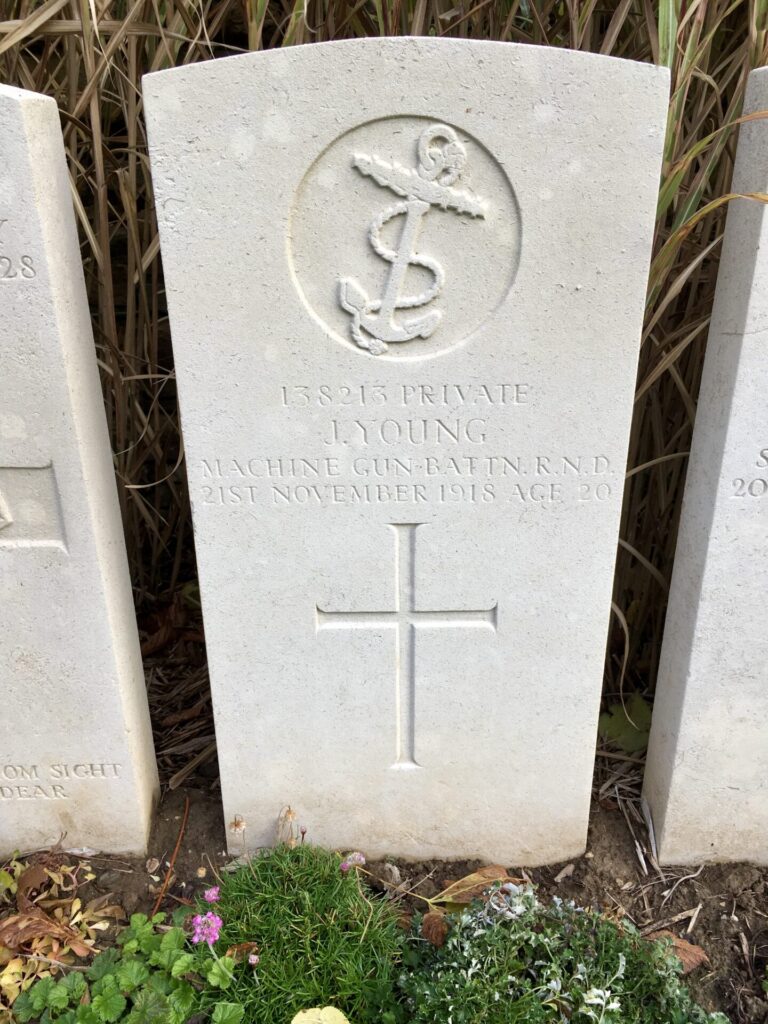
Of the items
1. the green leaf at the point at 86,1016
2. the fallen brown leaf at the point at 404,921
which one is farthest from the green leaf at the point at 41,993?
the fallen brown leaf at the point at 404,921

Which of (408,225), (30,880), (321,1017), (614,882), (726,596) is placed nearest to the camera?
(408,225)

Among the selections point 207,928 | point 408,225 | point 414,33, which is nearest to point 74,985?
point 207,928

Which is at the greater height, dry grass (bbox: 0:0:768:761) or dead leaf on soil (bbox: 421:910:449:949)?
dry grass (bbox: 0:0:768:761)

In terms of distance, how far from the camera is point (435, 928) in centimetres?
197

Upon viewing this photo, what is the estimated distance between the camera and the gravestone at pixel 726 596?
5.68 feet

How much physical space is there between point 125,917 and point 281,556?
1.07 m

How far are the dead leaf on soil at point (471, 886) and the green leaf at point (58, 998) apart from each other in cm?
91

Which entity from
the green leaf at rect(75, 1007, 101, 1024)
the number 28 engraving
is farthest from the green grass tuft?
the number 28 engraving

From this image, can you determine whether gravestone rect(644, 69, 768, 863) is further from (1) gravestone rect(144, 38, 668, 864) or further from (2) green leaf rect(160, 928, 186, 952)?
(2) green leaf rect(160, 928, 186, 952)

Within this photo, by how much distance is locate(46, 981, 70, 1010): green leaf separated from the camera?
188 centimetres

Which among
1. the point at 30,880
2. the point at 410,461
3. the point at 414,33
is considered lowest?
the point at 30,880

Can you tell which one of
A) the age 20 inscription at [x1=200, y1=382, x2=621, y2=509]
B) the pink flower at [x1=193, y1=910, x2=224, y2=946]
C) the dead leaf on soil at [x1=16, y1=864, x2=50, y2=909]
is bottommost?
the dead leaf on soil at [x1=16, y1=864, x2=50, y2=909]

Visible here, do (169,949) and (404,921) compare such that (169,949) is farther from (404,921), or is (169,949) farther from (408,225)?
(408,225)

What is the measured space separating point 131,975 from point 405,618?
1053 mm
